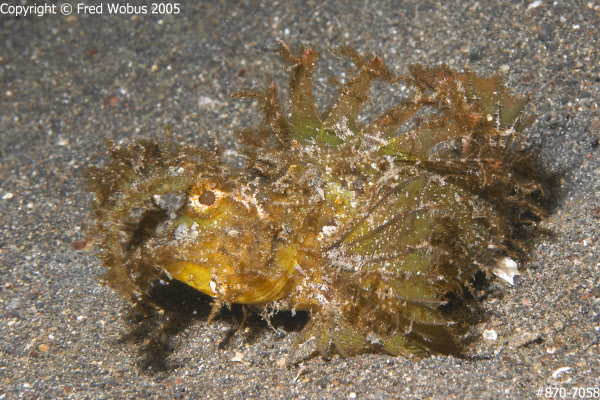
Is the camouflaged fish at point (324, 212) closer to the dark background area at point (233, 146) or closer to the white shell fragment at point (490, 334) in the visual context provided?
the white shell fragment at point (490, 334)

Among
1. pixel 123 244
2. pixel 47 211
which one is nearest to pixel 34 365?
pixel 123 244

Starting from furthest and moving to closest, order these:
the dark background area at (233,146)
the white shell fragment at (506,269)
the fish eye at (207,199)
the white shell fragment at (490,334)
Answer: the white shell fragment at (506,269) < the white shell fragment at (490,334) < the dark background area at (233,146) < the fish eye at (207,199)

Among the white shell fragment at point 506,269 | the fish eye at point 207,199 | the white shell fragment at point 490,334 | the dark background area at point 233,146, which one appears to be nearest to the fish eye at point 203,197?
the fish eye at point 207,199

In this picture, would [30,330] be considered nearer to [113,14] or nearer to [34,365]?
[34,365]

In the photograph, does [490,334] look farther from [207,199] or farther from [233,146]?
[233,146]

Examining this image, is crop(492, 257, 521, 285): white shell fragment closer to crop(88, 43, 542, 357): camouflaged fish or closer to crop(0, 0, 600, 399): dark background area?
crop(0, 0, 600, 399): dark background area
